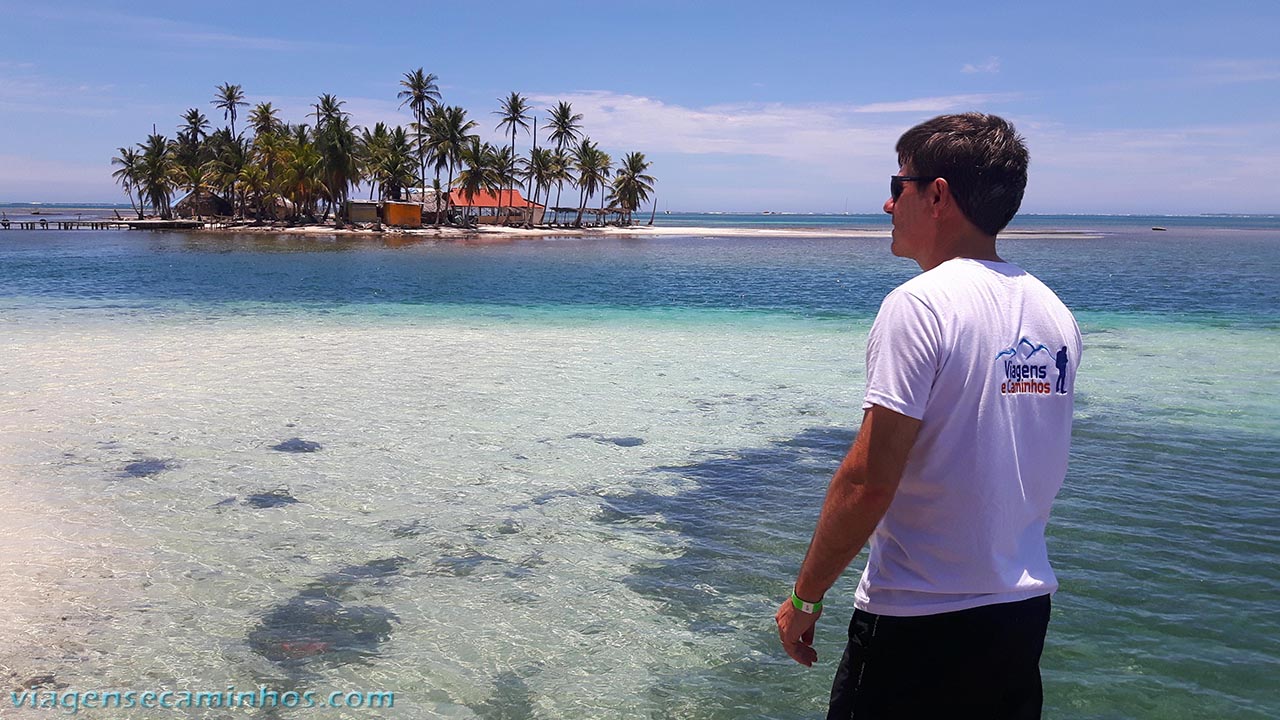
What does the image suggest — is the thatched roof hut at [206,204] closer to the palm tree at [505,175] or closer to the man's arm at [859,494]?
the palm tree at [505,175]

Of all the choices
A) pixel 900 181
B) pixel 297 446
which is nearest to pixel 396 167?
pixel 297 446

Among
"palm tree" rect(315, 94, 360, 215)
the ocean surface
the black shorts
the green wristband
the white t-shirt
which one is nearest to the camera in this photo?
the white t-shirt

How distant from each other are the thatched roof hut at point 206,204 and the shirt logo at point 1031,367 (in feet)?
309

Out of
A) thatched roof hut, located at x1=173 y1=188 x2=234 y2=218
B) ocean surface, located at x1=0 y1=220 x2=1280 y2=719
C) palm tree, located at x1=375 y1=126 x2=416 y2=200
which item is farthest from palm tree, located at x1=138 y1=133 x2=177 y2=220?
ocean surface, located at x1=0 y1=220 x2=1280 y2=719

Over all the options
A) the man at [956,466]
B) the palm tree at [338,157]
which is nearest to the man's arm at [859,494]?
the man at [956,466]

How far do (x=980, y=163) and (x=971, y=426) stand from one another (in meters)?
0.63

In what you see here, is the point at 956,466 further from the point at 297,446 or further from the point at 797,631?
the point at 297,446

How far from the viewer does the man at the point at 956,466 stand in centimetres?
190

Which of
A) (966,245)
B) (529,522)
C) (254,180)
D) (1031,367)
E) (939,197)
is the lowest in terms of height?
(529,522)

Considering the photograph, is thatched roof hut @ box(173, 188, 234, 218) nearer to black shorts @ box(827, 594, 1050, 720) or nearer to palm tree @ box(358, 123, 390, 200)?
palm tree @ box(358, 123, 390, 200)

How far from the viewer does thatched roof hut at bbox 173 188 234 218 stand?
3374 inches

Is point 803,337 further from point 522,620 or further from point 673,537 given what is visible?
point 522,620

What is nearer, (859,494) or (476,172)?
(859,494)

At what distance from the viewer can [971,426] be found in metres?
Result: 1.93
